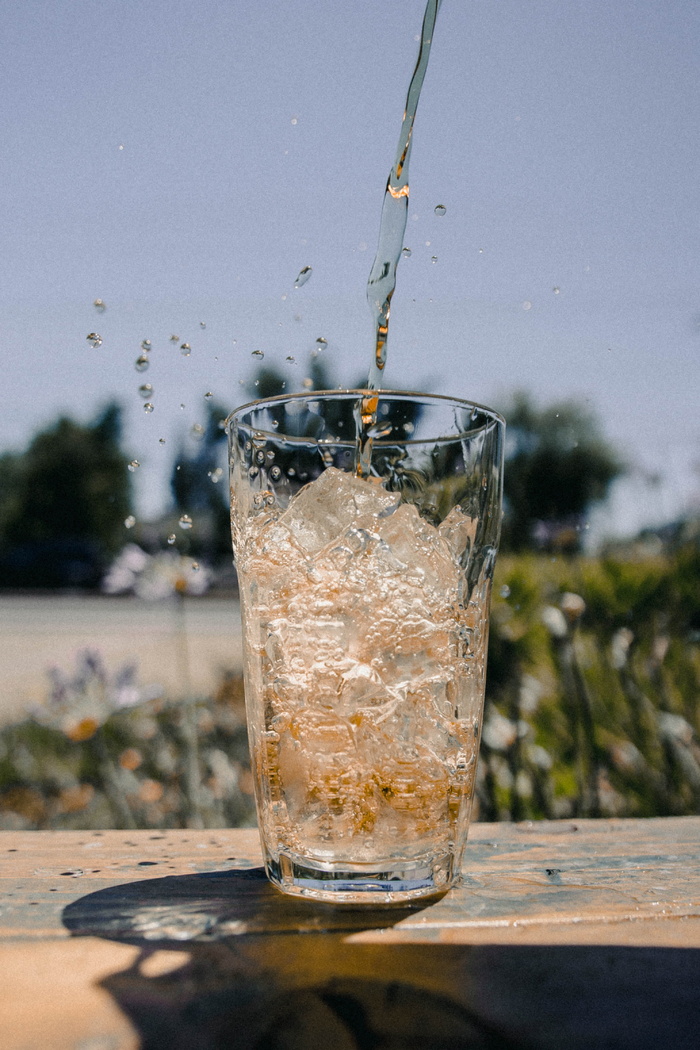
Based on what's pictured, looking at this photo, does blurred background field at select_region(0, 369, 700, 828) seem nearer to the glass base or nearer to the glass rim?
the glass rim

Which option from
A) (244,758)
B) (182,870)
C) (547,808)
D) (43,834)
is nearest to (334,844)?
(182,870)

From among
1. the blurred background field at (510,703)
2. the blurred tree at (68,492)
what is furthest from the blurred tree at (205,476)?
the blurred tree at (68,492)

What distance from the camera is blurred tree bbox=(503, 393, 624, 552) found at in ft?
8.89

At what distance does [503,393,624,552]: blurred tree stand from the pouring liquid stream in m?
0.15

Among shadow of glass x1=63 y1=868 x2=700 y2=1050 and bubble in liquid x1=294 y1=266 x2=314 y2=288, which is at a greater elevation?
bubble in liquid x1=294 y1=266 x2=314 y2=288

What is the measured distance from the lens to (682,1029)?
0.51 metres

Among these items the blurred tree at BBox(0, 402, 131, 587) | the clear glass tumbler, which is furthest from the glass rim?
the blurred tree at BBox(0, 402, 131, 587)

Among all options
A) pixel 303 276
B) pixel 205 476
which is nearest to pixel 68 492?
pixel 205 476

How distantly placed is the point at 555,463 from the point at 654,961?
13.1 meters

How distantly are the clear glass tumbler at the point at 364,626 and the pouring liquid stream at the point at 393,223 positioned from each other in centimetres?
13

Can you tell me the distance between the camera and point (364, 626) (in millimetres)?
712

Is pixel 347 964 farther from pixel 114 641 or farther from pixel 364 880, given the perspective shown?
pixel 114 641

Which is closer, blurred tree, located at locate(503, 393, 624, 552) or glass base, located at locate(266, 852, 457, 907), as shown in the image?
glass base, located at locate(266, 852, 457, 907)

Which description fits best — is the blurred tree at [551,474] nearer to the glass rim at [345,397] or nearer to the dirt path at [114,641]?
the glass rim at [345,397]
